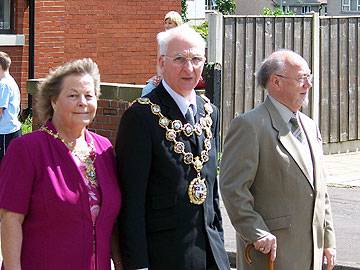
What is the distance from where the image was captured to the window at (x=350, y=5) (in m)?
61.8

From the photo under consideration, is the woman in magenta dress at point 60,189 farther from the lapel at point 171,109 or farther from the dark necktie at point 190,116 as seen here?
the dark necktie at point 190,116

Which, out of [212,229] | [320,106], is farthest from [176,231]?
[320,106]

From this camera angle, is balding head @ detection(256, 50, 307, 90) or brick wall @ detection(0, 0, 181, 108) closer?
balding head @ detection(256, 50, 307, 90)

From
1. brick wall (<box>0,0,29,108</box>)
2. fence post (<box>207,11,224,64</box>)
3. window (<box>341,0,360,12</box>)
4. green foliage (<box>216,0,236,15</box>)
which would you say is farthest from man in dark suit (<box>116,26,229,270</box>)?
window (<box>341,0,360,12</box>)

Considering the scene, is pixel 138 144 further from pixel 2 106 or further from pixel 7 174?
pixel 2 106

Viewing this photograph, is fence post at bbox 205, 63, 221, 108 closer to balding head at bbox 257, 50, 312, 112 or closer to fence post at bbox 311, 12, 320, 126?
fence post at bbox 311, 12, 320, 126

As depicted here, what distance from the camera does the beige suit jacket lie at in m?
5.48

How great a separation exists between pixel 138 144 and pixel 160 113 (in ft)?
0.74

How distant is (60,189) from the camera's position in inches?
179

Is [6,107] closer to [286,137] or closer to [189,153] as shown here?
[286,137]

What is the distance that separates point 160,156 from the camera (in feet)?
15.9

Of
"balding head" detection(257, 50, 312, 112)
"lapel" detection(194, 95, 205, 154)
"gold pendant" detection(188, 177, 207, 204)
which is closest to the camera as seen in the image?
"gold pendant" detection(188, 177, 207, 204)

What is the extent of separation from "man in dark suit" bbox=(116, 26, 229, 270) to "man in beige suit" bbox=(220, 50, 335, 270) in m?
0.52

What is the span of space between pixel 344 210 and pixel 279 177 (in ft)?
20.0
